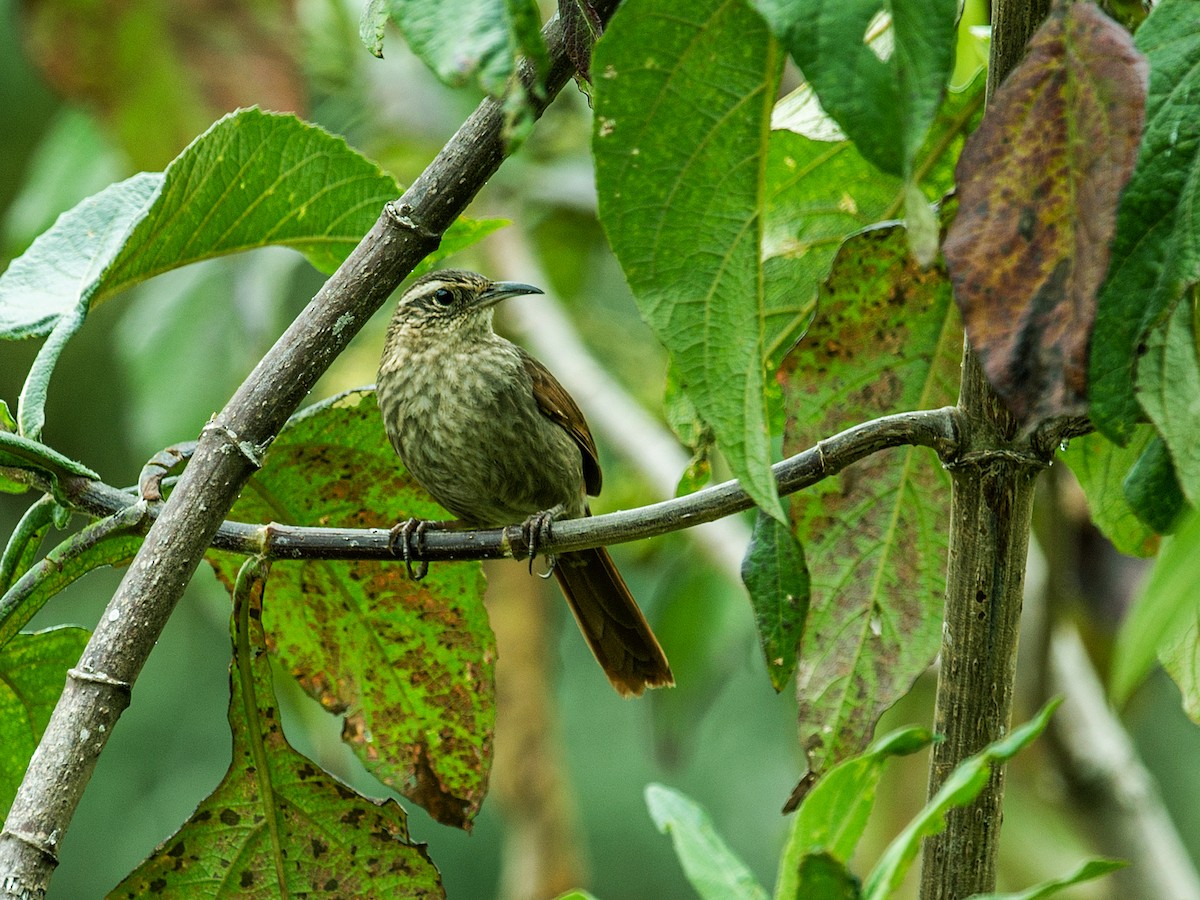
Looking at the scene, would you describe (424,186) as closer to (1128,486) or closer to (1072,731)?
(1128,486)

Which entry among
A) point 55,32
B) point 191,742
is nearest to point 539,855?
point 55,32

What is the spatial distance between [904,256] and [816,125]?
30cm

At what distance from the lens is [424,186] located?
1.38 meters

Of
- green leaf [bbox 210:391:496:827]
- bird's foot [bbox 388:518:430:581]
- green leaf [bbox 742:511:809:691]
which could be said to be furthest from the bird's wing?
green leaf [bbox 742:511:809:691]

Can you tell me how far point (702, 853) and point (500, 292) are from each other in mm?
2941

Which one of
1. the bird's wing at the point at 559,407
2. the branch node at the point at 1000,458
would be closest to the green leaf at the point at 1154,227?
the branch node at the point at 1000,458

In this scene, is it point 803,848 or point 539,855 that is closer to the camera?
point 803,848

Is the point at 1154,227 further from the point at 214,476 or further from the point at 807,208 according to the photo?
the point at 807,208

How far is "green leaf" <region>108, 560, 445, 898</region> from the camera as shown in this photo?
1.71 m

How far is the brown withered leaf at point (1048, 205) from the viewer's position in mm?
928

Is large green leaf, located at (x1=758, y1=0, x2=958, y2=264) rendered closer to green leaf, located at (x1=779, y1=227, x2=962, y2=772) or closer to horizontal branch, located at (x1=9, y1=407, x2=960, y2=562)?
horizontal branch, located at (x1=9, y1=407, x2=960, y2=562)

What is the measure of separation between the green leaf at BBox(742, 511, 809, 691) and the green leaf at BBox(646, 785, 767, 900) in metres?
0.32

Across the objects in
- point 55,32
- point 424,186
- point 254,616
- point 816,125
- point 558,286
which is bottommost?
point 254,616

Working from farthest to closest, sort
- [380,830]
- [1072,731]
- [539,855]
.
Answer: [539,855]
[1072,731]
[380,830]
